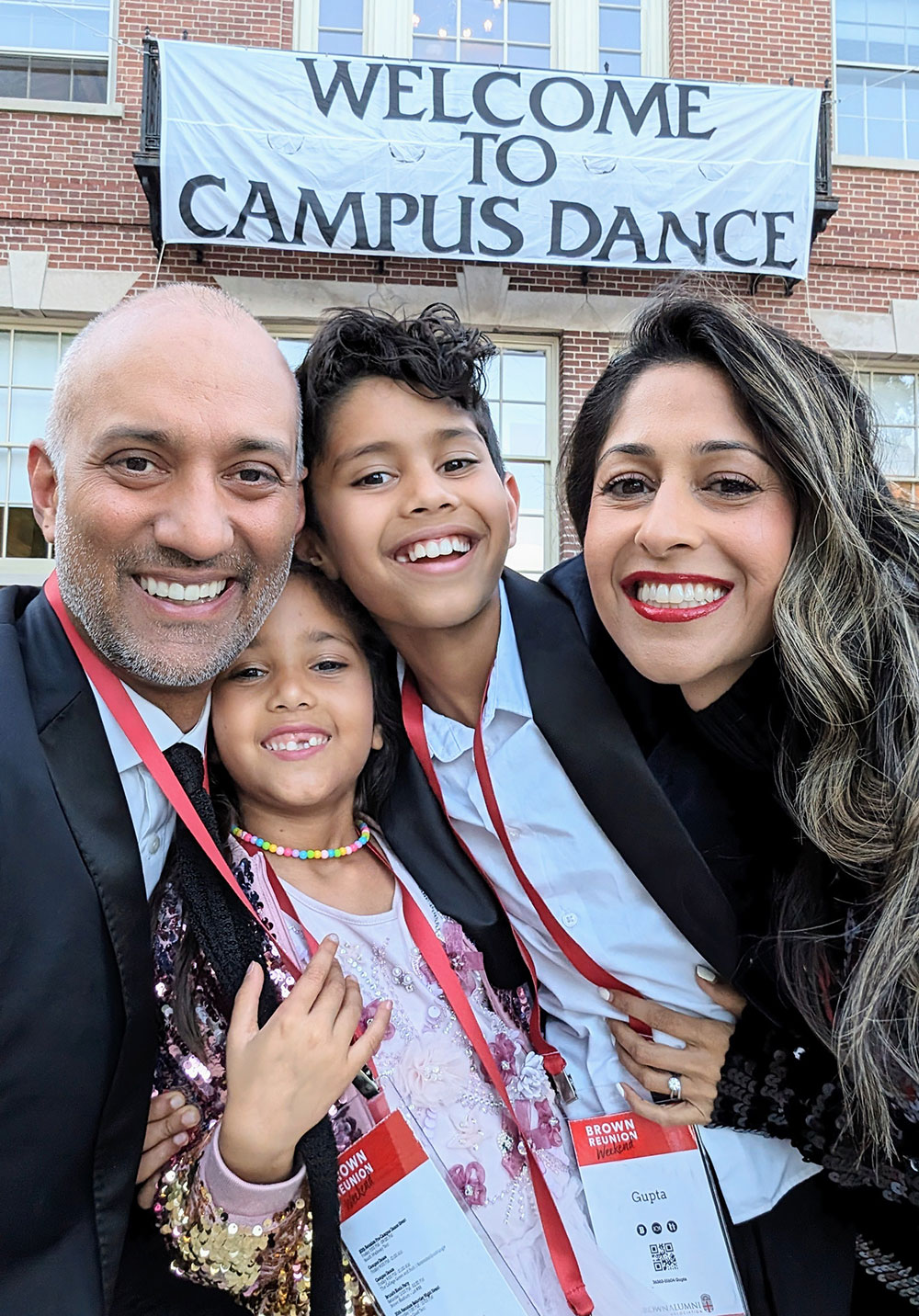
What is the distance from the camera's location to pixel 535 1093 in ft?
6.50

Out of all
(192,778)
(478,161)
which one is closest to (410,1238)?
(192,778)

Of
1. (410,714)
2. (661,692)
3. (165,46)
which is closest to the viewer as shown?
(661,692)

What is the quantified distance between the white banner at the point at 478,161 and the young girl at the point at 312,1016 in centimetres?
598

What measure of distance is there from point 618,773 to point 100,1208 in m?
1.07

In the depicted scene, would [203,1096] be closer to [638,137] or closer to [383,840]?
[383,840]

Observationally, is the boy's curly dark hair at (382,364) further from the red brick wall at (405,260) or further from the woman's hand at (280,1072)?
the red brick wall at (405,260)

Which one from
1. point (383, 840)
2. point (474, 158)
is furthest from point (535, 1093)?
point (474, 158)

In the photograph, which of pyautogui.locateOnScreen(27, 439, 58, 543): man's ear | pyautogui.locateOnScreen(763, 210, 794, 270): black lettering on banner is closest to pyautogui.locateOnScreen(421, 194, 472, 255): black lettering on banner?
pyautogui.locateOnScreen(763, 210, 794, 270): black lettering on banner

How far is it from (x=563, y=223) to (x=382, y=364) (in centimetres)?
594

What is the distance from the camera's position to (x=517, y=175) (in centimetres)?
738

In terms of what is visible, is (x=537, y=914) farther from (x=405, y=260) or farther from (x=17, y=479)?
(x=17, y=479)

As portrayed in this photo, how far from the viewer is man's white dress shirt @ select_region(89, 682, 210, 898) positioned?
5.46 feet

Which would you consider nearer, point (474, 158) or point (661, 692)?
point (661, 692)

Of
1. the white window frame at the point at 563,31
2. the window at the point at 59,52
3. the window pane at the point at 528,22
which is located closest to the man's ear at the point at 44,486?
the window at the point at 59,52
